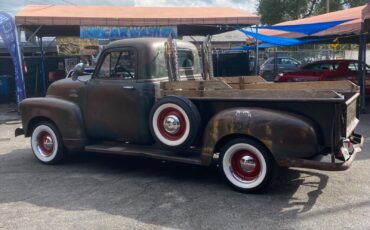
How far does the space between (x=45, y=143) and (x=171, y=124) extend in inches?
104

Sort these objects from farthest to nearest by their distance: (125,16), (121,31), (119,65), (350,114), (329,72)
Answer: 1. (329,72)
2. (125,16)
3. (121,31)
4. (119,65)
5. (350,114)

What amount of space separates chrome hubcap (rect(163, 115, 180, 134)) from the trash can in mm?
12629

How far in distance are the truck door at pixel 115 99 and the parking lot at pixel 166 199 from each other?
0.66 m

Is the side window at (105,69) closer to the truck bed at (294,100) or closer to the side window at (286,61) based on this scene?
the truck bed at (294,100)

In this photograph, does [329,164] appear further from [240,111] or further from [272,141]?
[240,111]

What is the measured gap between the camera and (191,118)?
568 centimetres

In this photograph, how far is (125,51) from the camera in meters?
6.55

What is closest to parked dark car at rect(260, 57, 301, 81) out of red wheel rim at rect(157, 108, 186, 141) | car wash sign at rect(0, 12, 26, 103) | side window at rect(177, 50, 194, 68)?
car wash sign at rect(0, 12, 26, 103)

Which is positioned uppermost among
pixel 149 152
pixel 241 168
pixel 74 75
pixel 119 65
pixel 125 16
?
pixel 125 16

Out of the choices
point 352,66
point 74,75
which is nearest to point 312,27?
point 352,66

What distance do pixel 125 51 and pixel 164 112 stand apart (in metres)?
1.24

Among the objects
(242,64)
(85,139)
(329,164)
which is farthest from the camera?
(242,64)

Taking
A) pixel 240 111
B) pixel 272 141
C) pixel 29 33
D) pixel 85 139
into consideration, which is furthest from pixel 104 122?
pixel 29 33

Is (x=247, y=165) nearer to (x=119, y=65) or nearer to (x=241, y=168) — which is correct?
(x=241, y=168)
